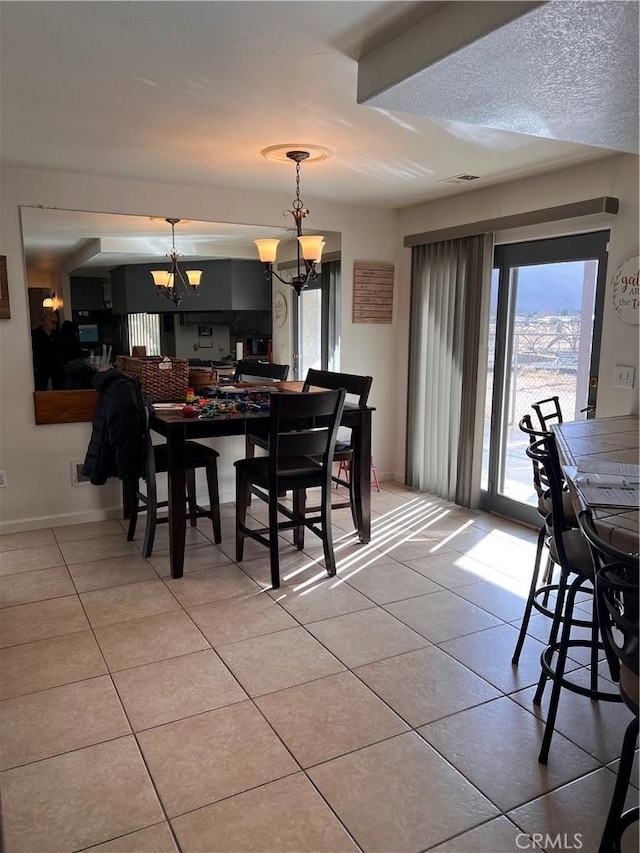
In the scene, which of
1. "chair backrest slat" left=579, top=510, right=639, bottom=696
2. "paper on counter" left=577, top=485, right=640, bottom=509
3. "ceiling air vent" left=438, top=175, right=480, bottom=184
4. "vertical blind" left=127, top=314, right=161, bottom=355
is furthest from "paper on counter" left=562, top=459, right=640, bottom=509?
"vertical blind" left=127, top=314, right=161, bottom=355

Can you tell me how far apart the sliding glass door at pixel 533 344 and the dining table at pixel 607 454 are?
2.09 feet

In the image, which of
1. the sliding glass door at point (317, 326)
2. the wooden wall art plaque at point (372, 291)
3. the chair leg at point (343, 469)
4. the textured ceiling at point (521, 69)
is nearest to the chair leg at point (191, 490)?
the chair leg at point (343, 469)

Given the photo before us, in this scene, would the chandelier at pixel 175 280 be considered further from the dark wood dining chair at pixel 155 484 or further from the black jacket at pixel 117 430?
the dark wood dining chair at pixel 155 484

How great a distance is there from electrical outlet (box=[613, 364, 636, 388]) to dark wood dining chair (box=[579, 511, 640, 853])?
2.09 metres

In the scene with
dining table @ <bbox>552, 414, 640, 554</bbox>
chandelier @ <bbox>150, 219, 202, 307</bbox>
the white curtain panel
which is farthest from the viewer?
the white curtain panel

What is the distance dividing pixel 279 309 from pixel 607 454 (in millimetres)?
3094

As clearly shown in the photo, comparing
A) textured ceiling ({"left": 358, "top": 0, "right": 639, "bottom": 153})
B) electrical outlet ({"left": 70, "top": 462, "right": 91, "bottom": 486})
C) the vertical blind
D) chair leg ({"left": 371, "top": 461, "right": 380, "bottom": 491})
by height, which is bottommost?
chair leg ({"left": 371, "top": 461, "right": 380, "bottom": 491})

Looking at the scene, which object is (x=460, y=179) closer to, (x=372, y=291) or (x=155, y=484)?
(x=372, y=291)

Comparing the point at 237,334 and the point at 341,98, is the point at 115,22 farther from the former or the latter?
the point at 237,334

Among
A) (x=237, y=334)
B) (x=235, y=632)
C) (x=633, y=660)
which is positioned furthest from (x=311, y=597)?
(x=237, y=334)

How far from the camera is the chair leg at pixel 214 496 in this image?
11.7 ft

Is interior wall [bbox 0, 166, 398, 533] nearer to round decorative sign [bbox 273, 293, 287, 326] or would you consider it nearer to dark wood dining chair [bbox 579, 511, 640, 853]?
round decorative sign [bbox 273, 293, 287, 326]

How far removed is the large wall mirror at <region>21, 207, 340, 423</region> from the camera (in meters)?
Answer: 3.85
